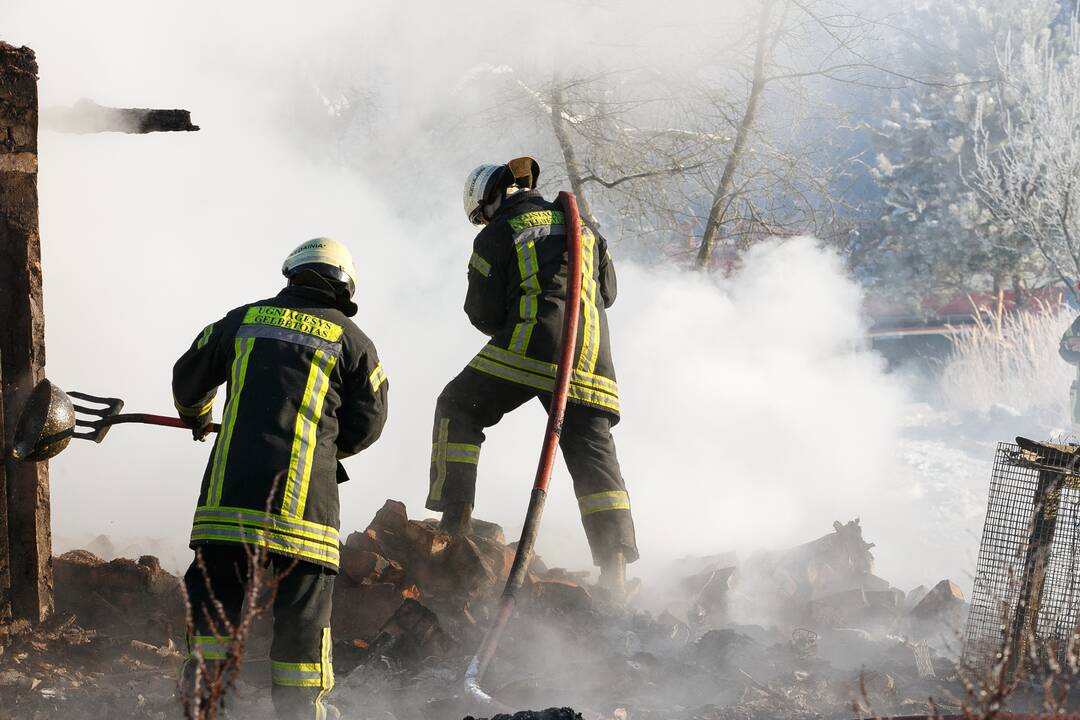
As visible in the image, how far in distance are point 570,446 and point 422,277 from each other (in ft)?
16.8

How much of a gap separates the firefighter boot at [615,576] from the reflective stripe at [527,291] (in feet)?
3.45

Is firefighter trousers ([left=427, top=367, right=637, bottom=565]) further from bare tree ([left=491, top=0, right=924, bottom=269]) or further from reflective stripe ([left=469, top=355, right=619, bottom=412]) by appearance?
bare tree ([left=491, top=0, right=924, bottom=269])

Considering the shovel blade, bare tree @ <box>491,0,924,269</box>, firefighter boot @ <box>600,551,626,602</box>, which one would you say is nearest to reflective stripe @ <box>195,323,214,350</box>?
the shovel blade

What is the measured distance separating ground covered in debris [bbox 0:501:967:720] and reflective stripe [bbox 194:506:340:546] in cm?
92

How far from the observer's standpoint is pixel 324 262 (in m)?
3.85

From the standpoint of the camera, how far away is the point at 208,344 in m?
3.70

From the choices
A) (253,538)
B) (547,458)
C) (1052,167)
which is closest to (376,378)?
(253,538)

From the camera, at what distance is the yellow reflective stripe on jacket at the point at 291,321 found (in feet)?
12.0

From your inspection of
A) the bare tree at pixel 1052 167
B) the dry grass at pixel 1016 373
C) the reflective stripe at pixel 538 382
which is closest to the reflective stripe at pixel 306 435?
the reflective stripe at pixel 538 382

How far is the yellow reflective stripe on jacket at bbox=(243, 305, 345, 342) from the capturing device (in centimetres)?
365

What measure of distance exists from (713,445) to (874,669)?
3.71 m

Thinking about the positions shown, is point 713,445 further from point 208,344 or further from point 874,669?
point 208,344

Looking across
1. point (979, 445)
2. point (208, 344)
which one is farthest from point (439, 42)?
point (979, 445)

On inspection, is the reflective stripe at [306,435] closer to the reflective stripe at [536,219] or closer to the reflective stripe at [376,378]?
the reflective stripe at [376,378]
